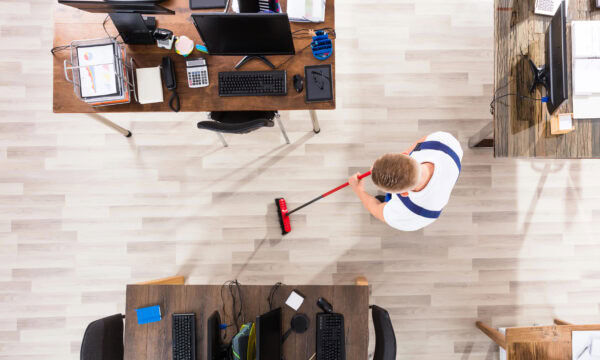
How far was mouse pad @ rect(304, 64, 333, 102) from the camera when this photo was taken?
7.18 feet

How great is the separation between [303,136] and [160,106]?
1189 mm

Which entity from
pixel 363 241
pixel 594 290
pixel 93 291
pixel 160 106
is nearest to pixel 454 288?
pixel 363 241

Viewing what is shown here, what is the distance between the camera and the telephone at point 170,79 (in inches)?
86.3

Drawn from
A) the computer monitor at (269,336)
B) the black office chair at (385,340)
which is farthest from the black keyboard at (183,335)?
the black office chair at (385,340)

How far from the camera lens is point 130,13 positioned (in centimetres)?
199

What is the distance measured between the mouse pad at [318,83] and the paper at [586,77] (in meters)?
1.48

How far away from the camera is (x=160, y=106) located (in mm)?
2238

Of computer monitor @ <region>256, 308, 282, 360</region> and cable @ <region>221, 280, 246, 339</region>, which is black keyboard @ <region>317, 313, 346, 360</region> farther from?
cable @ <region>221, 280, 246, 339</region>

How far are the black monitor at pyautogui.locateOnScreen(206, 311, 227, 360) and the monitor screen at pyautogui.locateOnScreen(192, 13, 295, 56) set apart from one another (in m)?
1.61

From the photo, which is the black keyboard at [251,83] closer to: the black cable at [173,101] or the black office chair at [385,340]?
the black cable at [173,101]

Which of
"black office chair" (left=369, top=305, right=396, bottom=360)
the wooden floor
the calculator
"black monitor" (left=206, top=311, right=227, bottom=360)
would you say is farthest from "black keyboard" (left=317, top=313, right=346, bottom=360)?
the calculator

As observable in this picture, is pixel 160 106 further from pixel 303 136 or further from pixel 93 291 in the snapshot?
pixel 93 291

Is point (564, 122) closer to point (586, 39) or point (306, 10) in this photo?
point (586, 39)

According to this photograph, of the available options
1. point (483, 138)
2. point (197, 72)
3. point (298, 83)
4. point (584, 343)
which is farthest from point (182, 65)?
point (584, 343)
